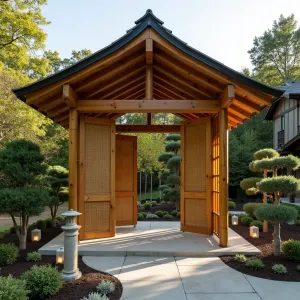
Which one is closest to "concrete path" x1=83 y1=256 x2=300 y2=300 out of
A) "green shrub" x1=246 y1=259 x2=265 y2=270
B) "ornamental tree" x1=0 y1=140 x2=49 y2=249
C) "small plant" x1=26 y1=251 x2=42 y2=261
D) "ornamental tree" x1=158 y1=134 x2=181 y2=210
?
"green shrub" x1=246 y1=259 x2=265 y2=270

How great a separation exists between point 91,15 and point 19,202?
6.53 metres

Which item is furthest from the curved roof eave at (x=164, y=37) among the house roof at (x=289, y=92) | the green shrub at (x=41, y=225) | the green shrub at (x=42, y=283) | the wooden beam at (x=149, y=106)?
the house roof at (x=289, y=92)

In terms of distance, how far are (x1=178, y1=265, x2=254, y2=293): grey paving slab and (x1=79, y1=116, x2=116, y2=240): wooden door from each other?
225 centimetres

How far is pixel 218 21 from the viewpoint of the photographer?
28.0 ft

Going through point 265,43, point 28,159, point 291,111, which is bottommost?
point 28,159

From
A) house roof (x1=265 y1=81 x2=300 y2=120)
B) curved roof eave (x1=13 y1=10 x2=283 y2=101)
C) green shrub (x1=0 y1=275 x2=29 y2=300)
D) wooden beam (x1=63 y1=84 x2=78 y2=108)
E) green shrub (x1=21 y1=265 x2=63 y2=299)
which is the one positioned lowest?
green shrub (x1=21 y1=265 x2=63 y2=299)

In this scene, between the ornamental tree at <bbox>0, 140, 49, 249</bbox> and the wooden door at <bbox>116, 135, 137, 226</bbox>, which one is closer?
the ornamental tree at <bbox>0, 140, 49, 249</bbox>

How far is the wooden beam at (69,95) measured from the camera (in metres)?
5.17

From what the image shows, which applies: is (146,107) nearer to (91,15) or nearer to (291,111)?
(91,15)

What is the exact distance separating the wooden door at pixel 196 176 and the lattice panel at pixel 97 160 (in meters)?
1.93

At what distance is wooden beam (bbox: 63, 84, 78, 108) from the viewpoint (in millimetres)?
5172

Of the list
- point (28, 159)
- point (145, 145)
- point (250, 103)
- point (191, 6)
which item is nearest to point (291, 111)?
point (145, 145)

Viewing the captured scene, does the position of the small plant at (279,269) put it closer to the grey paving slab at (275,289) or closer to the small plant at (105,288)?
the grey paving slab at (275,289)

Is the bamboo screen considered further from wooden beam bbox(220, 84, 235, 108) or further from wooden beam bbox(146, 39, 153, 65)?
wooden beam bbox(146, 39, 153, 65)
